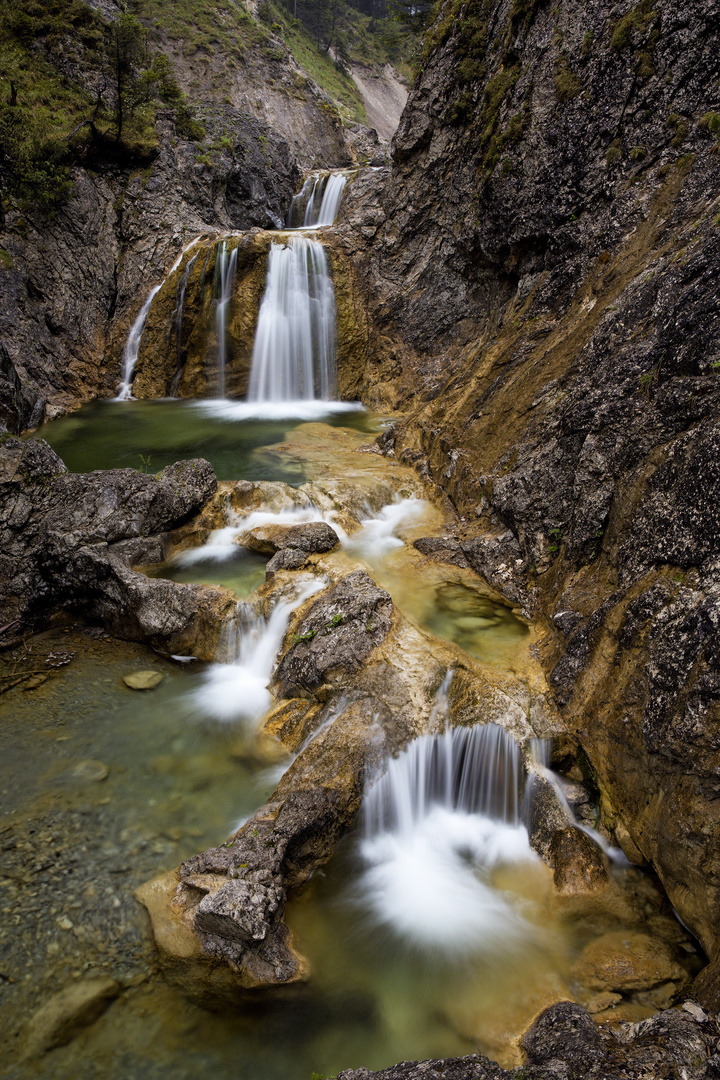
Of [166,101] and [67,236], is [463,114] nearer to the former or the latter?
[67,236]

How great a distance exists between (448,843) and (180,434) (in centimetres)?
1261

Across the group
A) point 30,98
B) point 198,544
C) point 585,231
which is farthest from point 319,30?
point 198,544

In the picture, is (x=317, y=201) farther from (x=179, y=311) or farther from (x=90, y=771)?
(x=90, y=771)

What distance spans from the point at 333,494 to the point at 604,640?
6.38 m

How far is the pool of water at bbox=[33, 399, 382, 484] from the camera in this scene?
12.5 m

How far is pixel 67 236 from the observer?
709 inches

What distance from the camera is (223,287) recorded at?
18.1 m

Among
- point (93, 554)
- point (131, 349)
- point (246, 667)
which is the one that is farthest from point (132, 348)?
point (246, 667)

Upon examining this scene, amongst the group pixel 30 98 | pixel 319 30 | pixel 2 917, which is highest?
pixel 319 30

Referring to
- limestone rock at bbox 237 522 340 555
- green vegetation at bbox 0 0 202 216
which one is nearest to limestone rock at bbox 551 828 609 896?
limestone rock at bbox 237 522 340 555

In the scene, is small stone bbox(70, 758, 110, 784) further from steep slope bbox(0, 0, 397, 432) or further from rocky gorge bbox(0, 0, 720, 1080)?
steep slope bbox(0, 0, 397, 432)

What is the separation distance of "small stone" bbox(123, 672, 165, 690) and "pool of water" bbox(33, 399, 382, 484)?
534cm

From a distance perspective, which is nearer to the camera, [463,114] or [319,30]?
[463,114]

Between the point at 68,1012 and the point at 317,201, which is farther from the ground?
the point at 317,201
